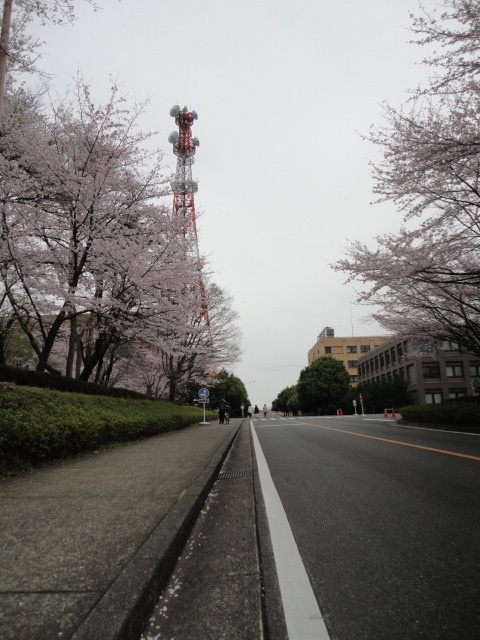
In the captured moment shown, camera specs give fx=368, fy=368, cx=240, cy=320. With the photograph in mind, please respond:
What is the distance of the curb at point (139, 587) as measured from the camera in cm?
158

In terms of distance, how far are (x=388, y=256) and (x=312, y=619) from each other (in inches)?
451

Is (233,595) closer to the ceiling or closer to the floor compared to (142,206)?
closer to the floor

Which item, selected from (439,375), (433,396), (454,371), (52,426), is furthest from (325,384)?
(52,426)

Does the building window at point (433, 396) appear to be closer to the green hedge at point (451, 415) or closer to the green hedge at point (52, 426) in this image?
the green hedge at point (451, 415)

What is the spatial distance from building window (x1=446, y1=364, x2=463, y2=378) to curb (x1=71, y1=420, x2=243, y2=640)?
54859 mm

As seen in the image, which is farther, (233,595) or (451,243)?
(451,243)

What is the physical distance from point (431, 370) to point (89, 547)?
5433cm

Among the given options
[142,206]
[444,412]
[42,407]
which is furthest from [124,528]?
[444,412]

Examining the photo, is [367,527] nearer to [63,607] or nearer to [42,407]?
[63,607]

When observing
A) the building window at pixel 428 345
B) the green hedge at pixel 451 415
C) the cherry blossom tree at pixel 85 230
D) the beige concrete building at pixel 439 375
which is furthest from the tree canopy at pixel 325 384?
the cherry blossom tree at pixel 85 230

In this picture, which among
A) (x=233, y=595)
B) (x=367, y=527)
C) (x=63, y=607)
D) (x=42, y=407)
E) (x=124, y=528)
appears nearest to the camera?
(x=63, y=607)

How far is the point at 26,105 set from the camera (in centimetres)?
978

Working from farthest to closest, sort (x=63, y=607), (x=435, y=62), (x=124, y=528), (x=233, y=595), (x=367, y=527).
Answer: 1. (x=435, y=62)
2. (x=367, y=527)
3. (x=124, y=528)
4. (x=233, y=595)
5. (x=63, y=607)

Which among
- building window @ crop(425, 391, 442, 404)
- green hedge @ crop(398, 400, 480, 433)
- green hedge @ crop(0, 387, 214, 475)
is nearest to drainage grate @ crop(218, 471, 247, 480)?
green hedge @ crop(0, 387, 214, 475)
